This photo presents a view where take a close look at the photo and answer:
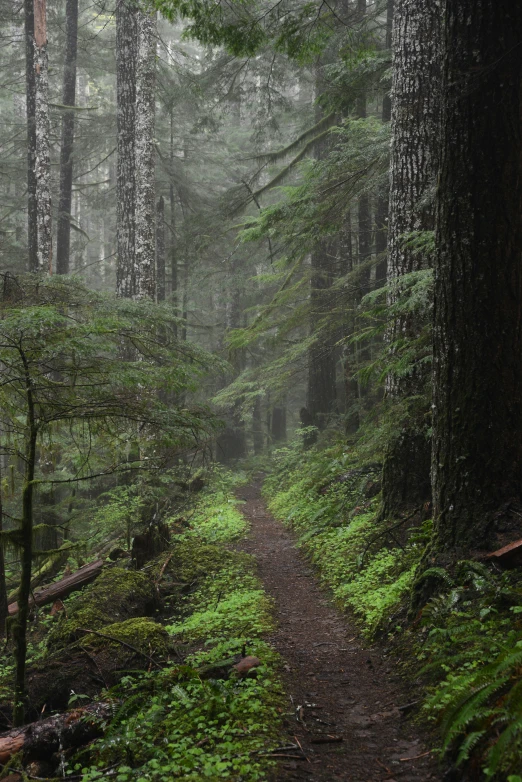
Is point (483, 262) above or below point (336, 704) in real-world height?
above

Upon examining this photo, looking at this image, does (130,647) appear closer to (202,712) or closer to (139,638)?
(139,638)

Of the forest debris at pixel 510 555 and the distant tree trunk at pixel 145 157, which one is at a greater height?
the distant tree trunk at pixel 145 157

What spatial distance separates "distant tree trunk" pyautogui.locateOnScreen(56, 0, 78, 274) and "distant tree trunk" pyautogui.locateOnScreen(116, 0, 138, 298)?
10.8 ft

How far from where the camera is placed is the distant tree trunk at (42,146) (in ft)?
43.6

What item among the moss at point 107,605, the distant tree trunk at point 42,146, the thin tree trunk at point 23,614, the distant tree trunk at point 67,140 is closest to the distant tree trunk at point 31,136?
the distant tree trunk at point 42,146

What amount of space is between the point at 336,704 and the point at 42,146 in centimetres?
1367

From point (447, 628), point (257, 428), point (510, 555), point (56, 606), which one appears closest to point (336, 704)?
point (447, 628)

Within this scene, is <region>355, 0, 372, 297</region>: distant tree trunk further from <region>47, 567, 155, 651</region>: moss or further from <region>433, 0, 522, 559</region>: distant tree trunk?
<region>47, 567, 155, 651</region>: moss

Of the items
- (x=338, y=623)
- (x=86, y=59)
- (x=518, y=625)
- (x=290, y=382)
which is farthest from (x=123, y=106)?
(x=518, y=625)

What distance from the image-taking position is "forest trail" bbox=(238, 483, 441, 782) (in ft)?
11.2

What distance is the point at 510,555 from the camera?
4.50 metres

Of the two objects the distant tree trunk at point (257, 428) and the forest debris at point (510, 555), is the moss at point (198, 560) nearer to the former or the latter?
the forest debris at point (510, 555)

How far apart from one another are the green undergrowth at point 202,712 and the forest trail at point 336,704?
7.6 inches

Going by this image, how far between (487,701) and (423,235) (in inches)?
182
